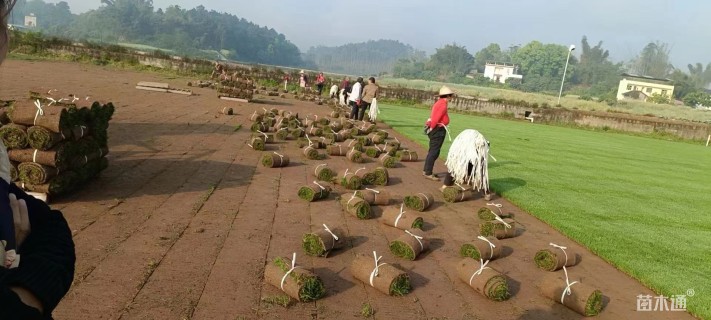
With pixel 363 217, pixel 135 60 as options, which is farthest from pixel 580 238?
pixel 135 60

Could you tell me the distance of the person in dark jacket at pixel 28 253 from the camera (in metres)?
1.59

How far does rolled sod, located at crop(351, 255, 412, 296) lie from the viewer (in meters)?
5.25

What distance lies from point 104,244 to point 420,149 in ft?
41.1

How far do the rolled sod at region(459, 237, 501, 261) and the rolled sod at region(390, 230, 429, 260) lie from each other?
61 centimetres

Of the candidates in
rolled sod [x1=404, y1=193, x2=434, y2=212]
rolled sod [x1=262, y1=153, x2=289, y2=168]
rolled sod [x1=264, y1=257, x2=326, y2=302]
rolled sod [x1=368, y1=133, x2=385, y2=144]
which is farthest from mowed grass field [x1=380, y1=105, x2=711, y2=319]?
rolled sod [x1=262, y1=153, x2=289, y2=168]

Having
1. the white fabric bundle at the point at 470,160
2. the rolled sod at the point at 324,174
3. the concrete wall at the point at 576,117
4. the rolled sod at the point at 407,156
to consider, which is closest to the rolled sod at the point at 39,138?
the rolled sod at the point at 324,174

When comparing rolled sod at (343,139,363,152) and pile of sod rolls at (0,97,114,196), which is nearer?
pile of sod rolls at (0,97,114,196)

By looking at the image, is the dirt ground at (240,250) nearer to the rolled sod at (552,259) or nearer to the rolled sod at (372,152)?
the rolled sod at (552,259)

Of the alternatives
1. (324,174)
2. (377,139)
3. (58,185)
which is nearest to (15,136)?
(58,185)

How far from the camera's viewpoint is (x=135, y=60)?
4659cm

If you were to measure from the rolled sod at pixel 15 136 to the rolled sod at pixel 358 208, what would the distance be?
16.7ft

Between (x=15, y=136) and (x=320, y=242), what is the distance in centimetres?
483

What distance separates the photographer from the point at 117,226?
249 inches

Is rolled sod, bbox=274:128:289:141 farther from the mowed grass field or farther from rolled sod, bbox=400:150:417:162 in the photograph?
the mowed grass field
